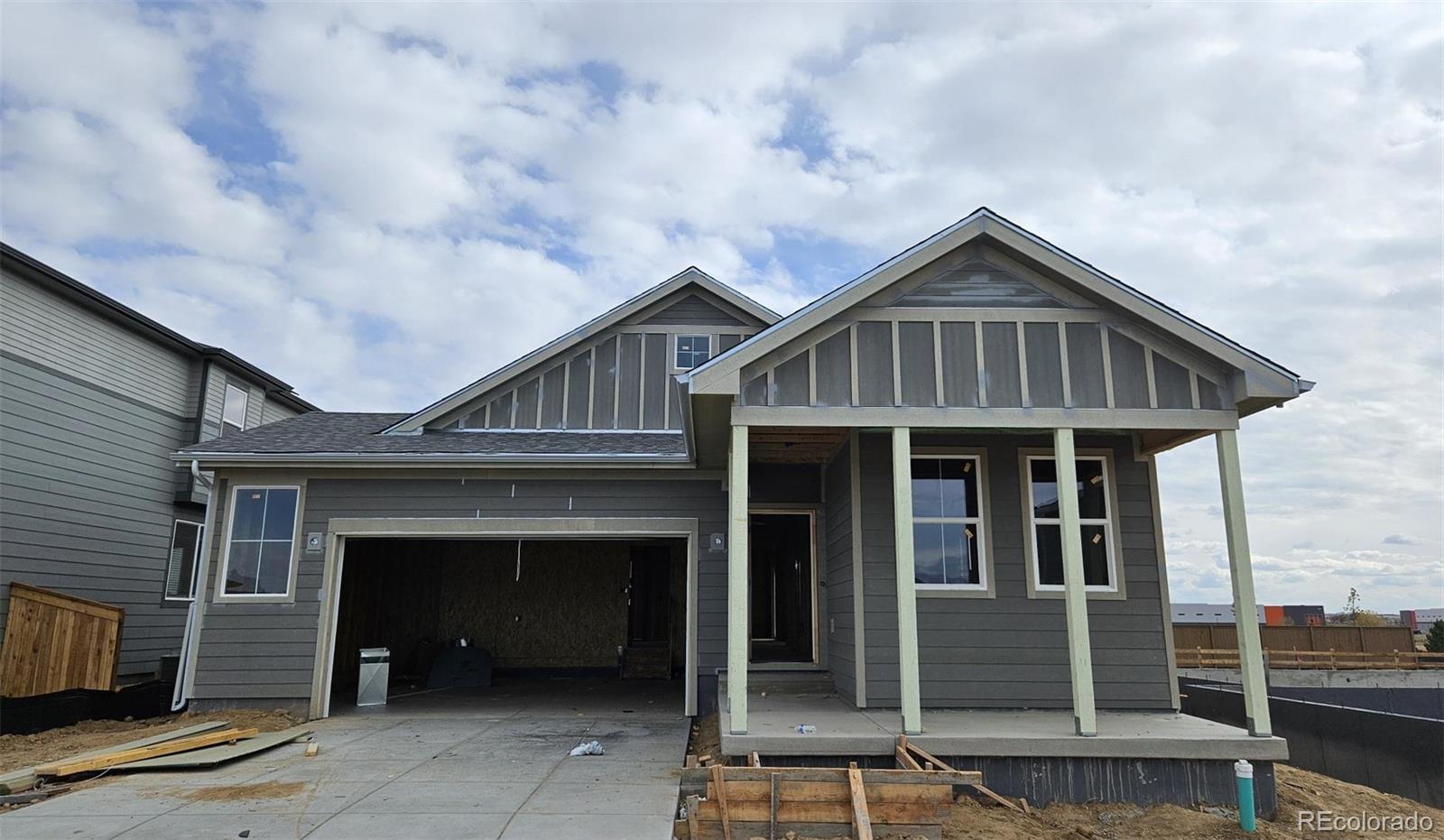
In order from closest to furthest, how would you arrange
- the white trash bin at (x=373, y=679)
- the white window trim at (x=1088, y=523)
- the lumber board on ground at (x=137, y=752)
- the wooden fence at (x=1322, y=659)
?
the lumber board on ground at (x=137, y=752)
the white window trim at (x=1088, y=523)
the white trash bin at (x=373, y=679)
the wooden fence at (x=1322, y=659)

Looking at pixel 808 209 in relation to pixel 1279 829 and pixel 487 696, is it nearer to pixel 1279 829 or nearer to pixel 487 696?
pixel 487 696

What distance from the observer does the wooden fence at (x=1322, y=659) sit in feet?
63.7

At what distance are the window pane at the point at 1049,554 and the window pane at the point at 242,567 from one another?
9.14 metres

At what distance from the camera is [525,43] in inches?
→ 424

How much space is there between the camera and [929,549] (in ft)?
26.3

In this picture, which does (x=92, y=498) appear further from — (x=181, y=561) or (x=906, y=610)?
(x=906, y=610)

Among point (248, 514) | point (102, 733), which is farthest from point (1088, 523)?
point (102, 733)

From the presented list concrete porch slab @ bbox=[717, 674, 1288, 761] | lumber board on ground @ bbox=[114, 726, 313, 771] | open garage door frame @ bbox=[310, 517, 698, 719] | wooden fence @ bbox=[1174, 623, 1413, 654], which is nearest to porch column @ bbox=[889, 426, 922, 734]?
concrete porch slab @ bbox=[717, 674, 1288, 761]

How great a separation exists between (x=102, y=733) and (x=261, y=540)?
265 centimetres

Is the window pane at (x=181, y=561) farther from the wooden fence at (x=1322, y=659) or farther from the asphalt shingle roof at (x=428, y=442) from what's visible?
the wooden fence at (x=1322, y=659)

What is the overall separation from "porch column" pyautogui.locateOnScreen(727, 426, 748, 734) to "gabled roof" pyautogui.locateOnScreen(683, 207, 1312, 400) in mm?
594

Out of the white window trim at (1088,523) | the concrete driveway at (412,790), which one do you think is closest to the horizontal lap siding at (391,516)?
the concrete driveway at (412,790)

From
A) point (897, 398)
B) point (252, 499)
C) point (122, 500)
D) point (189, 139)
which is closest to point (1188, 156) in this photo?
point (897, 398)

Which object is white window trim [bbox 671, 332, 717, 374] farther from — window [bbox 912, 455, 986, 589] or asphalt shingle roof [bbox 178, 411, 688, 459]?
window [bbox 912, 455, 986, 589]
